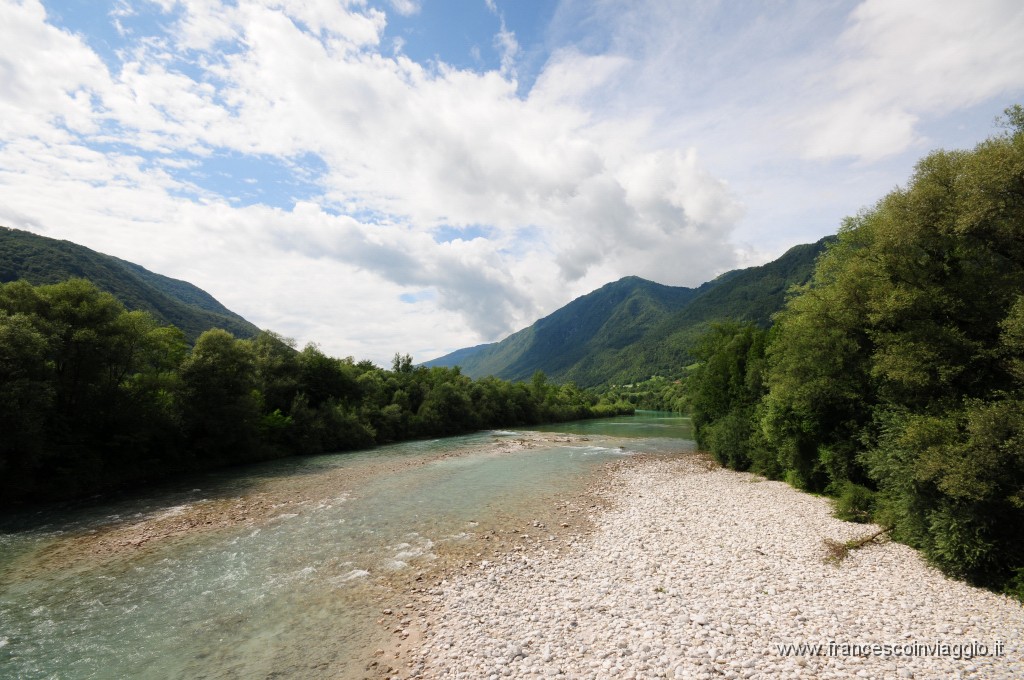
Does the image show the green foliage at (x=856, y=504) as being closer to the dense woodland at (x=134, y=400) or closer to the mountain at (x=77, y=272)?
the dense woodland at (x=134, y=400)

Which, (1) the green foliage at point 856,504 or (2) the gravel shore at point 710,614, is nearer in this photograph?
(2) the gravel shore at point 710,614

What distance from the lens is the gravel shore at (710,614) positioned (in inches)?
311

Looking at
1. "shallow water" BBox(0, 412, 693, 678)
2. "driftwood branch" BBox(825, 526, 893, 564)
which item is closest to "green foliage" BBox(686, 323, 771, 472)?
"driftwood branch" BBox(825, 526, 893, 564)

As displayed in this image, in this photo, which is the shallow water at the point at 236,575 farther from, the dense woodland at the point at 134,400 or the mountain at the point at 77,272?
the mountain at the point at 77,272

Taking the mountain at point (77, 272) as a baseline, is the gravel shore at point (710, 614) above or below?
below

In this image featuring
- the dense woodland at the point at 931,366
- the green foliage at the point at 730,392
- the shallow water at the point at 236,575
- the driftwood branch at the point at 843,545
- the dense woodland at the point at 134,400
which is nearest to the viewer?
the shallow water at the point at 236,575

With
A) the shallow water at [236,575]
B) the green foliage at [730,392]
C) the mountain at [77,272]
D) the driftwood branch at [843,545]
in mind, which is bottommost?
the shallow water at [236,575]

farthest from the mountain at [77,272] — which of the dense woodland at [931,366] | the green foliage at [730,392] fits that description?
the dense woodland at [931,366]

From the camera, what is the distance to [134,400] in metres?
30.5

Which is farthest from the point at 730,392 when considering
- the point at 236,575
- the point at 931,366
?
the point at 236,575

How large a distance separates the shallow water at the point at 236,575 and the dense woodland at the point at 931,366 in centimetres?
1336

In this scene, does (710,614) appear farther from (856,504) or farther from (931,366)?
(856,504)

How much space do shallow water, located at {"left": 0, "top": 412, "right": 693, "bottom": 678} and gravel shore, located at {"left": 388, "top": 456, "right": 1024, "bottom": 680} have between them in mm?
2288

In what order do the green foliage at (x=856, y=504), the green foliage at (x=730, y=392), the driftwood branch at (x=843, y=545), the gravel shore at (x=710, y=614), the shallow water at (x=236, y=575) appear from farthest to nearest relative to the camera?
1. the green foliage at (x=730, y=392)
2. the green foliage at (x=856, y=504)
3. the driftwood branch at (x=843, y=545)
4. the shallow water at (x=236, y=575)
5. the gravel shore at (x=710, y=614)
